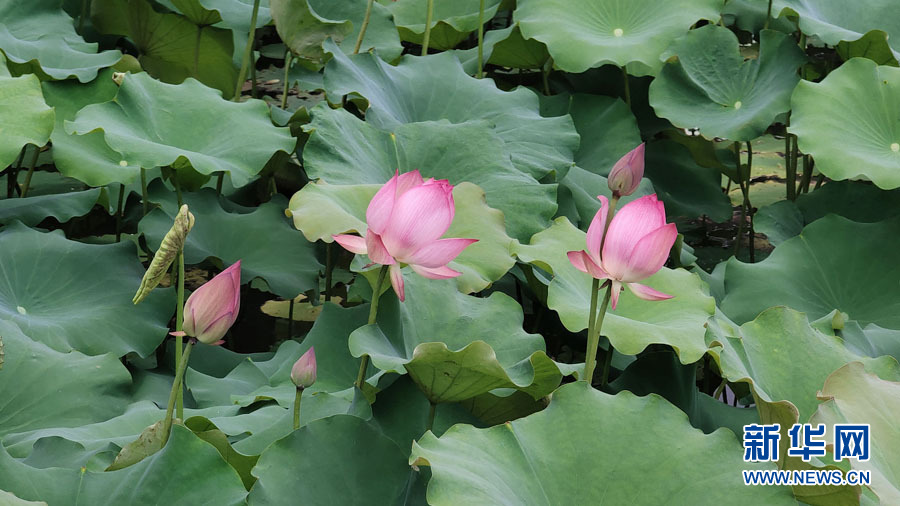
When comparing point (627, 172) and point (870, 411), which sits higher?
point (627, 172)

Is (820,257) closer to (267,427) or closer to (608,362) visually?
(608,362)

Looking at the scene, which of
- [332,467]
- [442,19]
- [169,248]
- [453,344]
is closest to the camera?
[169,248]

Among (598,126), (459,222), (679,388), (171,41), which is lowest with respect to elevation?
(679,388)

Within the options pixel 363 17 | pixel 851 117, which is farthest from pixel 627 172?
pixel 363 17

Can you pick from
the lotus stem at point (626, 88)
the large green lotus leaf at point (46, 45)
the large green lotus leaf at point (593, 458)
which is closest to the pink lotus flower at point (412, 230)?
the large green lotus leaf at point (593, 458)

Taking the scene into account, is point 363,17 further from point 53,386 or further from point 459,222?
point 53,386

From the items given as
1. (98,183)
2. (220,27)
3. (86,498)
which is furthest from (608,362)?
(220,27)

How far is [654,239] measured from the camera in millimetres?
857

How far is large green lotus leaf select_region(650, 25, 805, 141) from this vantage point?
2.06 meters

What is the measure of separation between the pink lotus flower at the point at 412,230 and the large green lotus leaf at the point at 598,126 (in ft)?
4.03

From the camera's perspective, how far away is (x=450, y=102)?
192 cm

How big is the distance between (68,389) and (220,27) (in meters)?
1.34

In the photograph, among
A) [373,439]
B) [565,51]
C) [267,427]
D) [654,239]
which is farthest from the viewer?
[565,51]

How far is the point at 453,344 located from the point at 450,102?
34.6 inches
